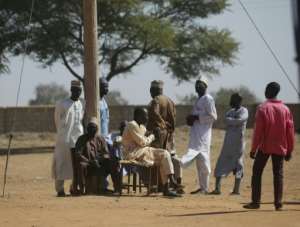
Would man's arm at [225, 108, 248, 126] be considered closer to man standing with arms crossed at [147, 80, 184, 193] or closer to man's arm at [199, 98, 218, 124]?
man's arm at [199, 98, 218, 124]

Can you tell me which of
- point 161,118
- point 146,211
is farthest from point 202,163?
point 146,211

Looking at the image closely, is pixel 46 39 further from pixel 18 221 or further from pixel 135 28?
pixel 18 221

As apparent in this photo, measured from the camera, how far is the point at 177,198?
12.4 m

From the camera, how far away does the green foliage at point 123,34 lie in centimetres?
3300

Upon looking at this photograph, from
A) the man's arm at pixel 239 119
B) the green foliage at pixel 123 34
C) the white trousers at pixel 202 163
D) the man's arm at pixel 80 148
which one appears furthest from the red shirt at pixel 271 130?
the green foliage at pixel 123 34

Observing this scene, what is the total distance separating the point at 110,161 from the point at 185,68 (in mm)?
24028

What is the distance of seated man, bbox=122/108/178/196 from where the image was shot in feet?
41.2

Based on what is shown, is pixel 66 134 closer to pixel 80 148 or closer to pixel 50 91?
pixel 80 148

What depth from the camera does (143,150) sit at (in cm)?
1262

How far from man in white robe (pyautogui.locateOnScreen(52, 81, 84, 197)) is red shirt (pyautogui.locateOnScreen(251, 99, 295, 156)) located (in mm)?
3285

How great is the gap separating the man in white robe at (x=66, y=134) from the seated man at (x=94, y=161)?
33 cm

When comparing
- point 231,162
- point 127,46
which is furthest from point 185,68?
point 231,162

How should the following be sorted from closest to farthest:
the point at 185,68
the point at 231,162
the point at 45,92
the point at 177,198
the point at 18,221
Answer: the point at 18,221
the point at 177,198
the point at 231,162
the point at 185,68
the point at 45,92

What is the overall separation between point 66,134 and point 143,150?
1.16 m
